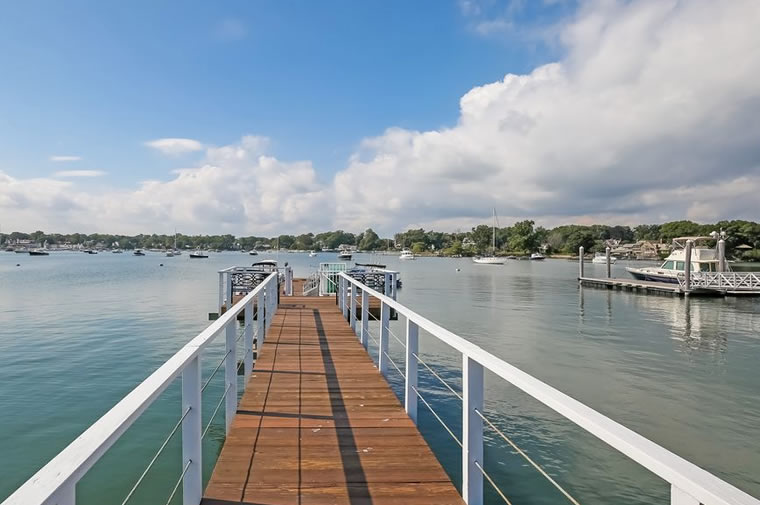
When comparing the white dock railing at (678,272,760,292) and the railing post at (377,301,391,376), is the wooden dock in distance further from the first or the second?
the railing post at (377,301,391,376)

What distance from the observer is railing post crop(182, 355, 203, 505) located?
2.56 meters

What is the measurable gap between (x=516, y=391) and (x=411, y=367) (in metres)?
6.45

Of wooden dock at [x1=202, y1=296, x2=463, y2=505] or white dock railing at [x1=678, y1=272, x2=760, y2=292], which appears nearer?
wooden dock at [x1=202, y1=296, x2=463, y2=505]

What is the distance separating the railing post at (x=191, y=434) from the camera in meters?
2.56

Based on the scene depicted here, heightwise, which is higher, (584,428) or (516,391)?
(584,428)

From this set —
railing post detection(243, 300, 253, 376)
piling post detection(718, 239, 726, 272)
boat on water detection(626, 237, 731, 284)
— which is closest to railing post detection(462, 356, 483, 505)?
railing post detection(243, 300, 253, 376)

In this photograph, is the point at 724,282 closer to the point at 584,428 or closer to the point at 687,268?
the point at 687,268

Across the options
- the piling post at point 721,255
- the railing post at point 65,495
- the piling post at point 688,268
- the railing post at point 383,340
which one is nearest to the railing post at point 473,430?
the railing post at point 65,495

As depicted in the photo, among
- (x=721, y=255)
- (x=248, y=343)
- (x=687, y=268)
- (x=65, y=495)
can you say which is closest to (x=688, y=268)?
(x=687, y=268)

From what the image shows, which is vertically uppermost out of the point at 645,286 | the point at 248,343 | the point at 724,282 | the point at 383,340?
the point at 383,340

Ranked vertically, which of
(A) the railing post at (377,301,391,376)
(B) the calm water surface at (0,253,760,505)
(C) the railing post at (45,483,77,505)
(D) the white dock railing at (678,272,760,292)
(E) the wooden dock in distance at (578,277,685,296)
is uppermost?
(C) the railing post at (45,483,77,505)

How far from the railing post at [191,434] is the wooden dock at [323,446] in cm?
15

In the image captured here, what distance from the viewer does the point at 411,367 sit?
13.7 feet

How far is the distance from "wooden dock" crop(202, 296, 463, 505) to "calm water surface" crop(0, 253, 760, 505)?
7.14 feet
